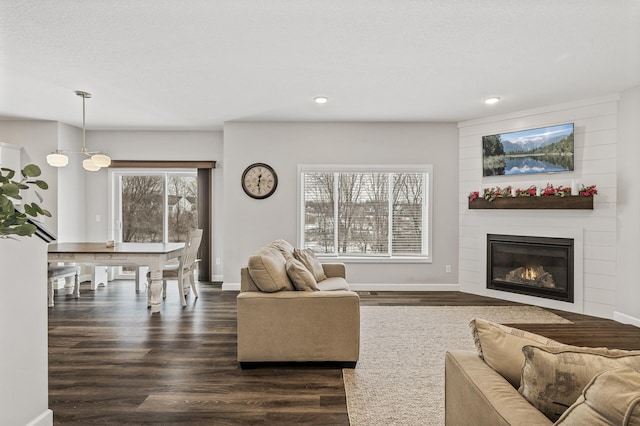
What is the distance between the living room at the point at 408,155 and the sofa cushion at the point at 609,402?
3.24 meters

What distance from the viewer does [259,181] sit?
5.95m

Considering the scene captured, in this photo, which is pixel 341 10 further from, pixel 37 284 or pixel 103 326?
pixel 103 326

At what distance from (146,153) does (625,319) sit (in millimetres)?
7210

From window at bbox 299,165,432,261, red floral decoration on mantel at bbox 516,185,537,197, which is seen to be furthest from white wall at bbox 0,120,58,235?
red floral decoration on mantel at bbox 516,185,537,197

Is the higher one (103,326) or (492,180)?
(492,180)

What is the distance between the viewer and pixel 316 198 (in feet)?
19.9

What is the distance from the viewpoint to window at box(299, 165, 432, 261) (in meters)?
6.02

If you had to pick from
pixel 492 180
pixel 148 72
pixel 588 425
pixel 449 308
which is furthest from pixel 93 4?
pixel 492 180

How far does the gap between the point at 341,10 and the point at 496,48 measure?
1.48 m

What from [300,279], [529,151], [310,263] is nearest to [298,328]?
[300,279]

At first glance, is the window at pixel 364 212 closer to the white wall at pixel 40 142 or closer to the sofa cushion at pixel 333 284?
the sofa cushion at pixel 333 284

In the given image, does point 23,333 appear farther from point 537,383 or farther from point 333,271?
point 333,271

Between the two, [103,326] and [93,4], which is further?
[103,326]

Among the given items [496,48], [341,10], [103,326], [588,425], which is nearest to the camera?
[588,425]
